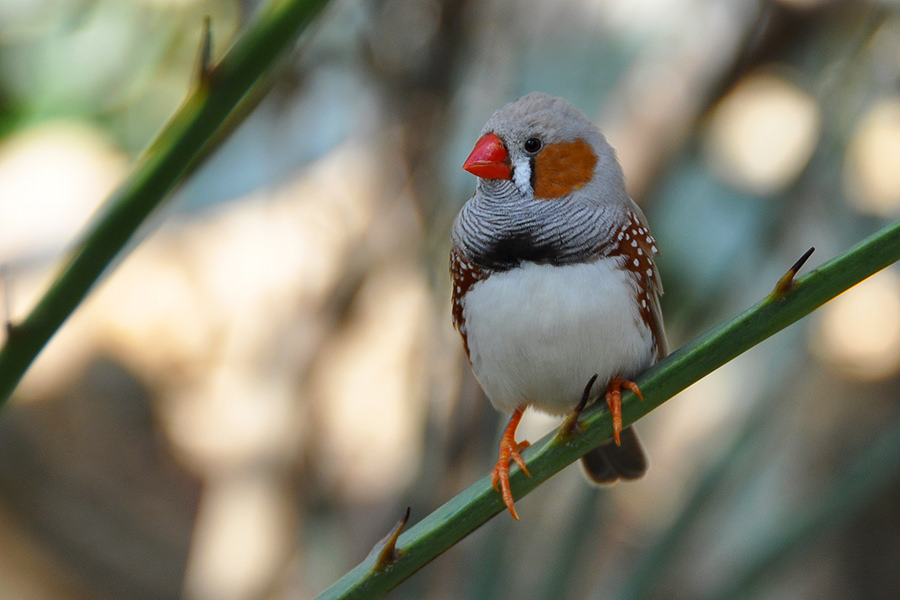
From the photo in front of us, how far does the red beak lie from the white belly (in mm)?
214

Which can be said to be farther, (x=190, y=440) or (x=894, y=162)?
(x=190, y=440)

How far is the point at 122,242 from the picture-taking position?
68cm

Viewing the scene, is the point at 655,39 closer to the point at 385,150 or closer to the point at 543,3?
the point at 543,3

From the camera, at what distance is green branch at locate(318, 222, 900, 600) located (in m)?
0.76

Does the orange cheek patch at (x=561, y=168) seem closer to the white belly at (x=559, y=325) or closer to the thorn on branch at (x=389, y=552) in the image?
the white belly at (x=559, y=325)

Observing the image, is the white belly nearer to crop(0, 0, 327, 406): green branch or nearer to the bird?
the bird

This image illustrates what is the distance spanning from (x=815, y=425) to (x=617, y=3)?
1984 millimetres

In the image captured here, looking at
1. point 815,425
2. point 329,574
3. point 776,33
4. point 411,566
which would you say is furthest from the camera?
point 815,425

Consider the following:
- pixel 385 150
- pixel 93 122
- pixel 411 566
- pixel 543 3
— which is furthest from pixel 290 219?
pixel 411 566

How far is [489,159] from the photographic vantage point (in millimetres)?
1255

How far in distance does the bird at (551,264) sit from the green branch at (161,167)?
0.61 m

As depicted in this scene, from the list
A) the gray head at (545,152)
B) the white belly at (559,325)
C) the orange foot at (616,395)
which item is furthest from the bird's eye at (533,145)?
the orange foot at (616,395)

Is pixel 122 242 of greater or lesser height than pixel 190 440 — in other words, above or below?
above

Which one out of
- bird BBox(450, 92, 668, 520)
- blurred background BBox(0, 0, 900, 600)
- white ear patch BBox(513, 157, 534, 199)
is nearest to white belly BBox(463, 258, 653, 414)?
bird BBox(450, 92, 668, 520)
